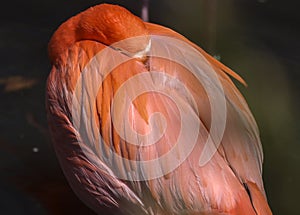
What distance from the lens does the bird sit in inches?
105

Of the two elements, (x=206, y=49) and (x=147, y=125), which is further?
(x=206, y=49)

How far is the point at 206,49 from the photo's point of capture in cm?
429

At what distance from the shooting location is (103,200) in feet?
9.50

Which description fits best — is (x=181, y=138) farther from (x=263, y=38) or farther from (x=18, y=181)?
(x=263, y=38)

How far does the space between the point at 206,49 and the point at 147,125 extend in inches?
66.5

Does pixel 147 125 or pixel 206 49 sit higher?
pixel 147 125

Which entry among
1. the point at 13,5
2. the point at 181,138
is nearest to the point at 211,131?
the point at 181,138

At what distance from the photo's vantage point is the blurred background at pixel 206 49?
3.44m

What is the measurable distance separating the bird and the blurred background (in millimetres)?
527

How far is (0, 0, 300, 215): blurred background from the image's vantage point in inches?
136

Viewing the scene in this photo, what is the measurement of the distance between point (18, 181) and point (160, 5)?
1.70 m

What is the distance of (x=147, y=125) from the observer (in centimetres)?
269

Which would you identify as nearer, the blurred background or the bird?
the bird

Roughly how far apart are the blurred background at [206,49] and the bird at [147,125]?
20.8 inches
